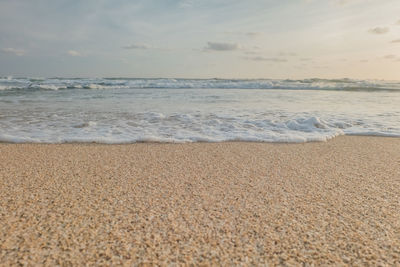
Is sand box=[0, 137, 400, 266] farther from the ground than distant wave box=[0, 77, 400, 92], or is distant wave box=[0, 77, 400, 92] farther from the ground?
distant wave box=[0, 77, 400, 92]

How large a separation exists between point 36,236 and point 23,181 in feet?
3.20

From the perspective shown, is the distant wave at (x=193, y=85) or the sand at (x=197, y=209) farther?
the distant wave at (x=193, y=85)

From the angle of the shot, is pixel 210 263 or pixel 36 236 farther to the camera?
pixel 36 236

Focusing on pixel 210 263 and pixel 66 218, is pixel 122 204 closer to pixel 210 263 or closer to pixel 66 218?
pixel 66 218

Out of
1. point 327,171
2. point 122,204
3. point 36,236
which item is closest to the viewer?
point 36,236

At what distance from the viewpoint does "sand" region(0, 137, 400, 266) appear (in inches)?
48.6

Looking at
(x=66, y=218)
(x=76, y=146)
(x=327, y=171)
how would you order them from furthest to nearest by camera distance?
(x=76, y=146), (x=327, y=171), (x=66, y=218)

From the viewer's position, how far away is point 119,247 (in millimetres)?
1258

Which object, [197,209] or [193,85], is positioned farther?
[193,85]

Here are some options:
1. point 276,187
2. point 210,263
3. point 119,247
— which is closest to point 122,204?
point 119,247

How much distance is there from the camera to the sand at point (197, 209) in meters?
1.24

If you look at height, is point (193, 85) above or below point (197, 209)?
above

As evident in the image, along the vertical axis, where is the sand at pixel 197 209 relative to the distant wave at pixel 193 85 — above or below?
below

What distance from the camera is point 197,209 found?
1.66 m
